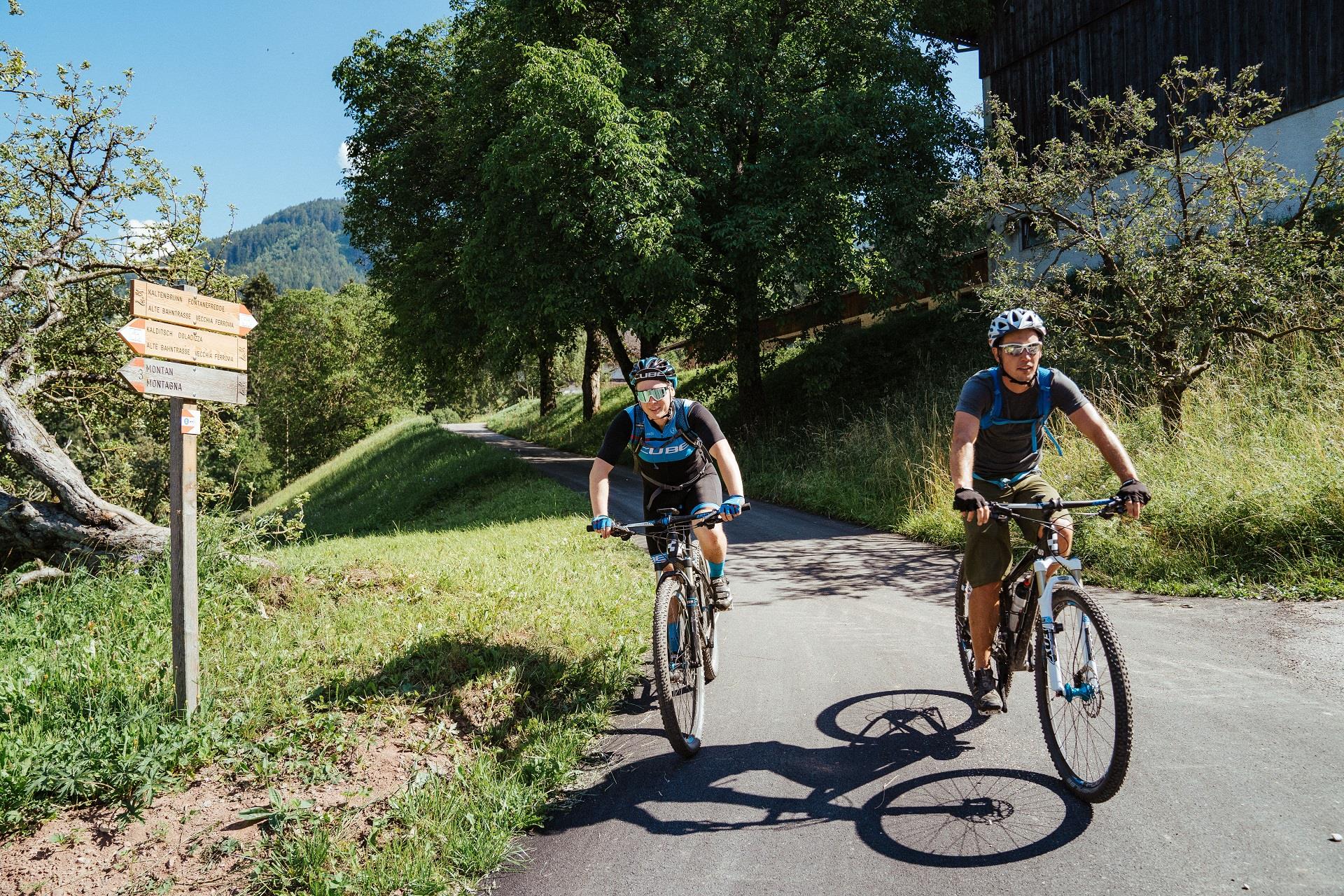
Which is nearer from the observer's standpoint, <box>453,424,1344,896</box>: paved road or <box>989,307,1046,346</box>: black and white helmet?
<box>453,424,1344,896</box>: paved road

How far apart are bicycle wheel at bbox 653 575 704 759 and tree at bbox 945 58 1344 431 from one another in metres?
8.05

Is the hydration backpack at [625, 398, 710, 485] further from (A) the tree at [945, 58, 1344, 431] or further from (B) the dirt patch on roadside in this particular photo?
(A) the tree at [945, 58, 1344, 431]

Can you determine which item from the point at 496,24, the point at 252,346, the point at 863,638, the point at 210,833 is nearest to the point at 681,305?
the point at 496,24

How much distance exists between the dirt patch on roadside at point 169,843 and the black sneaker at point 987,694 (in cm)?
307

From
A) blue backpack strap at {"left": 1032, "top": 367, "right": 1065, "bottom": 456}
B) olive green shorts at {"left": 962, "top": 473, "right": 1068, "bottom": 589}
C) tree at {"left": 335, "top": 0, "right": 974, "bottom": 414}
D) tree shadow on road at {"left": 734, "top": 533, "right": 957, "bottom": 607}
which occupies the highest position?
tree at {"left": 335, "top": 0, "right": 974, "bottom": 414}

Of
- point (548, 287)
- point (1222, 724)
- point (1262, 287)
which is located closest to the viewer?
point (1222, 724)

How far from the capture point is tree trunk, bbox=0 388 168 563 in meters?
7.41

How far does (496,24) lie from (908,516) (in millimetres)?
16371

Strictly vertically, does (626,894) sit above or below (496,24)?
below

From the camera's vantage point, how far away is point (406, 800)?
383 centimetres

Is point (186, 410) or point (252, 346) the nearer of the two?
point (186, 410)

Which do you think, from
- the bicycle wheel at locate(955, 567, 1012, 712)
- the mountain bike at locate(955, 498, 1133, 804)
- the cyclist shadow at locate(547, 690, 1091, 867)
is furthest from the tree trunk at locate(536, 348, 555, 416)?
the mountain bike at locate(955, 498, 1133, 804)

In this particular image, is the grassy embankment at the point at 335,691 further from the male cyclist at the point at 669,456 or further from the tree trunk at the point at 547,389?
the tree trunk at the point at 547,389

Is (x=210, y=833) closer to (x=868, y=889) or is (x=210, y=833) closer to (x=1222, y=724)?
(x=868, y=889)
